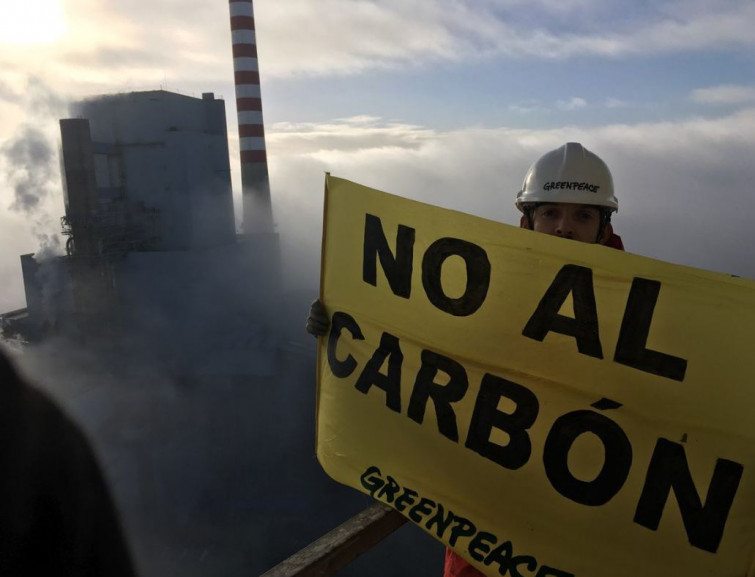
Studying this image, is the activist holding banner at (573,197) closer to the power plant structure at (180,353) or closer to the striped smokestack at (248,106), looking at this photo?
the power plant structure at (180,353)

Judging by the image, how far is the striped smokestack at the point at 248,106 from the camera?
1282 inches

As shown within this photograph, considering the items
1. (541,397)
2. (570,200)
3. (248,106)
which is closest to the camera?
(541,397)

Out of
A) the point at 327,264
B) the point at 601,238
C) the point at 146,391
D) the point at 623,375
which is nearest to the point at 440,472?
the point at 623,375

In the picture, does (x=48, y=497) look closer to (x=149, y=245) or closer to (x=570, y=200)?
(x=570, y=200)

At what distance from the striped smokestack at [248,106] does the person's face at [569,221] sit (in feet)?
104

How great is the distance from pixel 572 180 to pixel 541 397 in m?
1.56

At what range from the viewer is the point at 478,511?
9.05 feet

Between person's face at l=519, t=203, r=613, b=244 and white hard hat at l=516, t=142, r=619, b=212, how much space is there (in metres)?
0.05

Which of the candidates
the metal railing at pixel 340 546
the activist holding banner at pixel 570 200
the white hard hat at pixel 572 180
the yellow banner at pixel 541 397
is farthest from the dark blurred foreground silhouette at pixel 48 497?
the white hard hat at pixel 572 180

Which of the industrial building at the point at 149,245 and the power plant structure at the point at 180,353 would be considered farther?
the industrial building at the point at 149,245

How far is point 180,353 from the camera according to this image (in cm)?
2906

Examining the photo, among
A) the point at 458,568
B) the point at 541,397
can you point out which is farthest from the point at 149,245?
the point at 541,397

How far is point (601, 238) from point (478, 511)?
6.11ft

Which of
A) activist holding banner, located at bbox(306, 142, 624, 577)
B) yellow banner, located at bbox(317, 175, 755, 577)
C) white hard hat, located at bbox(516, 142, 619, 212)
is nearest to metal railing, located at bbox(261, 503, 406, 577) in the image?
yellow banner, located at bbox(317, 175, 755, 577)
